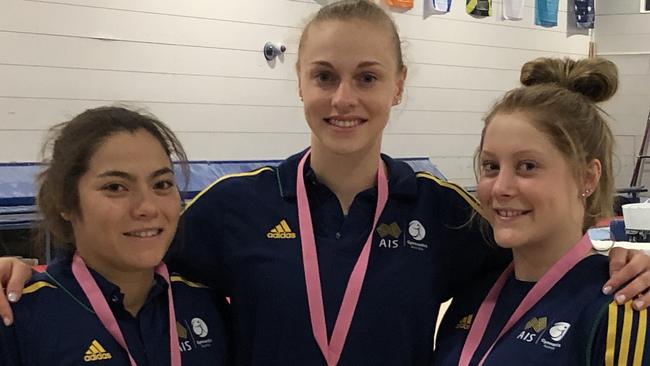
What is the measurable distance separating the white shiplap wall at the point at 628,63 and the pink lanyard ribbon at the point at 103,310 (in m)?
7.90

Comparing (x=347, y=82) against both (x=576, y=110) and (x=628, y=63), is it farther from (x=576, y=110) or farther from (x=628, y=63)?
(x=628, y=63)

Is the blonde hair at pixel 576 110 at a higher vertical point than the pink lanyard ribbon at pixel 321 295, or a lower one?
higher

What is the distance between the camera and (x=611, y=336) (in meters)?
1.29

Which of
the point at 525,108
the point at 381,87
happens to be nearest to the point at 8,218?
the point at 381,87

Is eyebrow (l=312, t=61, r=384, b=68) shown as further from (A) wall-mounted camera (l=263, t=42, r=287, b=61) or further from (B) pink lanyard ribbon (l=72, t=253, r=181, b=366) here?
(A) wall-mounted camera (l=263, t=42, r=287, b=61)

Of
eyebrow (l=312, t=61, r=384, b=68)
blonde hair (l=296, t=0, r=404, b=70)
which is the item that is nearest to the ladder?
blonde hair (l=296, t=0, r=404, b=70)

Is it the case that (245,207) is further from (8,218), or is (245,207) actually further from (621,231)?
(8,218)

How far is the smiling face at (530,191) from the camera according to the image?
1.47 metres

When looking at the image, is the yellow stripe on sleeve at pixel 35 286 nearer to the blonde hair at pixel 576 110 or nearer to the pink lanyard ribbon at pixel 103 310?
the pink lanyard ribbon at pixel 103 310

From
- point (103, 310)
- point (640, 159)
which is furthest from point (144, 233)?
point (640, 159)

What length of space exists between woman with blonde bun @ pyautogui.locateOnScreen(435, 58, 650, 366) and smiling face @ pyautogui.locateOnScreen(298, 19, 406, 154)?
0.86 ft

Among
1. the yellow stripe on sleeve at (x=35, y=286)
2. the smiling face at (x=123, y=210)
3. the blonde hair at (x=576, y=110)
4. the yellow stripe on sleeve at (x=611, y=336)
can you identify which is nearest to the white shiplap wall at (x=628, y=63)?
Answer: the blonde hair at (x=576, y=110)

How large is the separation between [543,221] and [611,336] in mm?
282

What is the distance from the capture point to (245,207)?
173cm
